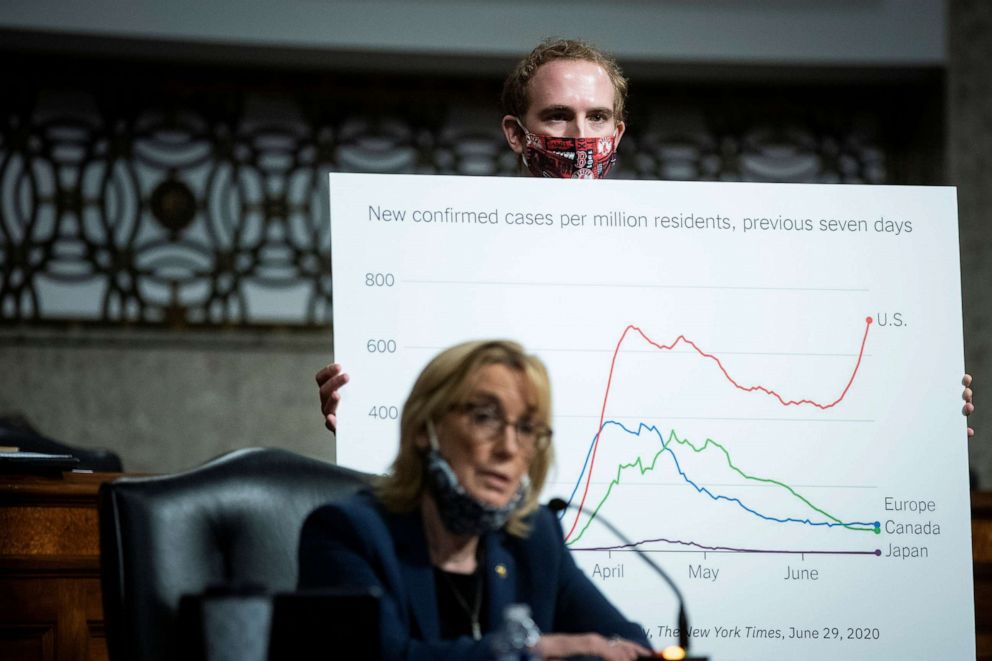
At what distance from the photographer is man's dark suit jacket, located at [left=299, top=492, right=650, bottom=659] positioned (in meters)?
1.85

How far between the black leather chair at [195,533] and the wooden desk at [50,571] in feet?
2.48

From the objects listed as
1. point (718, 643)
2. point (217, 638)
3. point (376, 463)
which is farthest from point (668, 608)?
point (217, 638)

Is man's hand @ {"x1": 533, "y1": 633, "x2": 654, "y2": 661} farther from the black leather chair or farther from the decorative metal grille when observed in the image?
the decorative metal grille

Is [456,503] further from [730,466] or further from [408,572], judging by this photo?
[730,466]

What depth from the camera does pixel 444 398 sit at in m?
1.92

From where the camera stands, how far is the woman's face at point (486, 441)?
6.23 ft

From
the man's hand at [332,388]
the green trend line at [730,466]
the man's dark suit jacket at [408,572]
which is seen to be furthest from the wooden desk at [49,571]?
the green trend line at [730,466]

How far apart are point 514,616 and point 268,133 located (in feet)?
16.8

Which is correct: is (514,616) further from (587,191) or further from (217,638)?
(587,191)

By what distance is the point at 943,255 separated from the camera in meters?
2.70

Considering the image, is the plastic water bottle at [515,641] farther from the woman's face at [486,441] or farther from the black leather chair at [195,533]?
the black leather chair at [195,533]

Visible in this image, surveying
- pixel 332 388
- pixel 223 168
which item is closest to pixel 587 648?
pixel 332 388

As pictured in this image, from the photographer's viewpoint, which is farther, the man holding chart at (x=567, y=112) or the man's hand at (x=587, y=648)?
the man holding chart at (x=567, y=112)

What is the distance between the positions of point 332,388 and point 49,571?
76 centimetres
